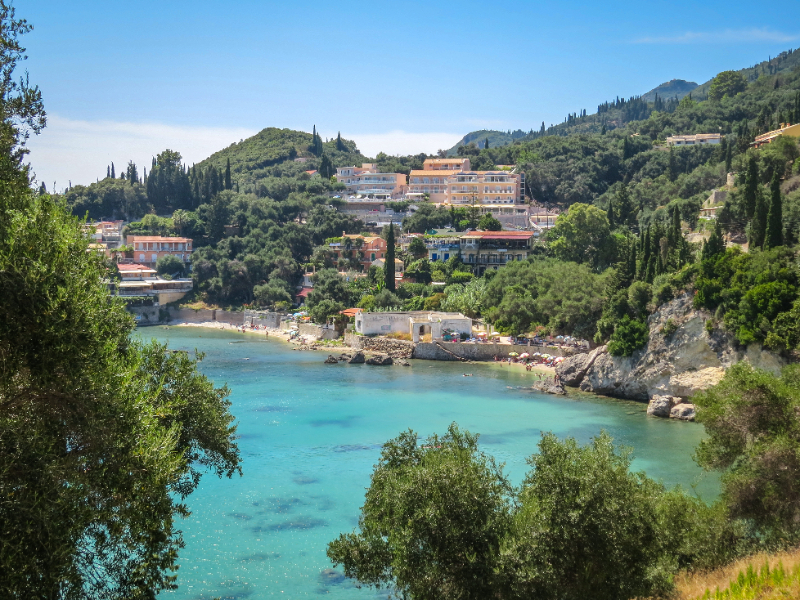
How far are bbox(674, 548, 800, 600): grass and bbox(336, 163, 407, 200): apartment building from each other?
248 feet

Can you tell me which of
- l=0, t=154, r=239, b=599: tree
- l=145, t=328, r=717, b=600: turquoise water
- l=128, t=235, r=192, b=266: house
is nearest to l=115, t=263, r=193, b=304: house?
l=128, t=235, r=192, b=266: house

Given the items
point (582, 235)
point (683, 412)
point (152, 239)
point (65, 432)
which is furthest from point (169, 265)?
point (65, 432)

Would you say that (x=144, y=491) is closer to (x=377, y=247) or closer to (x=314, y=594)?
(x=314, y=594)

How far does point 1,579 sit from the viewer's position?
7.51 m

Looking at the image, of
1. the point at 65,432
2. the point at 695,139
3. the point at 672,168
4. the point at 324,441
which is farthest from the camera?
the point at 695,139

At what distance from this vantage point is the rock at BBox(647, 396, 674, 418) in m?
31.2

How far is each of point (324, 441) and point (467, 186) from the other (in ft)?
189

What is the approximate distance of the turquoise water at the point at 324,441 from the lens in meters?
17.5

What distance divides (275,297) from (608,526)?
5931 cm

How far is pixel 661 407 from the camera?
3131cm

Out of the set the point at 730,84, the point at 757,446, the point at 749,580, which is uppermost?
the point at 730,84

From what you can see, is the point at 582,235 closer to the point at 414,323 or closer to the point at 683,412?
the point at 414,323

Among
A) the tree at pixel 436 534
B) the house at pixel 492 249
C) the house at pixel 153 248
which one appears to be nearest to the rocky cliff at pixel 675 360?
the tree at pixel 436 534

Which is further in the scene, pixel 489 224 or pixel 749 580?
pixel 489 224
